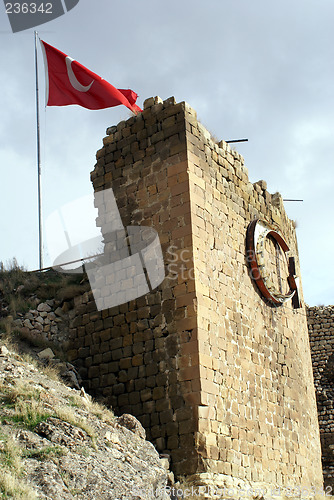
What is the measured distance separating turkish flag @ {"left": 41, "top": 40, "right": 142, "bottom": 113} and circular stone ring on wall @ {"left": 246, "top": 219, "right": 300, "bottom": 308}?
309 cm

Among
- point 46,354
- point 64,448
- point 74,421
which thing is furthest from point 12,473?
point 46,354

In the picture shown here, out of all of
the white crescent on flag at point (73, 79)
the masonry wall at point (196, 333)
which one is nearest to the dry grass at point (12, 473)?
the masonry wall at point (196, 333)

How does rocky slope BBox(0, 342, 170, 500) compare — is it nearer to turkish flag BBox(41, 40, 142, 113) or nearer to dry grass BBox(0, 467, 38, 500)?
dry grass BBox(0, 467, 38, 500)

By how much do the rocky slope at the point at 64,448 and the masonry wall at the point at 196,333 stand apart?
1.00 meters

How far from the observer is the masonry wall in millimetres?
9570

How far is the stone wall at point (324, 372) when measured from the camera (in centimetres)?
1878

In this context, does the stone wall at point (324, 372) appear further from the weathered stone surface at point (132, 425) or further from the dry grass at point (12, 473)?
the dry grass at point (12, 473)

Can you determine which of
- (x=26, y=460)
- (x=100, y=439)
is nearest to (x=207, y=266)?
(x=100, y=439)

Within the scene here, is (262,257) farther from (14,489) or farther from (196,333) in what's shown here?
(14,489)

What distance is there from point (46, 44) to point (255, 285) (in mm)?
6593

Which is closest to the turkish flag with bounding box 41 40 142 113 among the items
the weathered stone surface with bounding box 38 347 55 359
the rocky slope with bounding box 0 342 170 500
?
the weathered stone surface with bounding box 38 347 55 359

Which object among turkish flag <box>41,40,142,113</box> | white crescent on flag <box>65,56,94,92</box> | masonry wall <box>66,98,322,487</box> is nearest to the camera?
masonry wall <box>66,98,322,487</box>

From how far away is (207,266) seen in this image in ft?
34.0

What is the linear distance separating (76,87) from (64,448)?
7.87 meters
